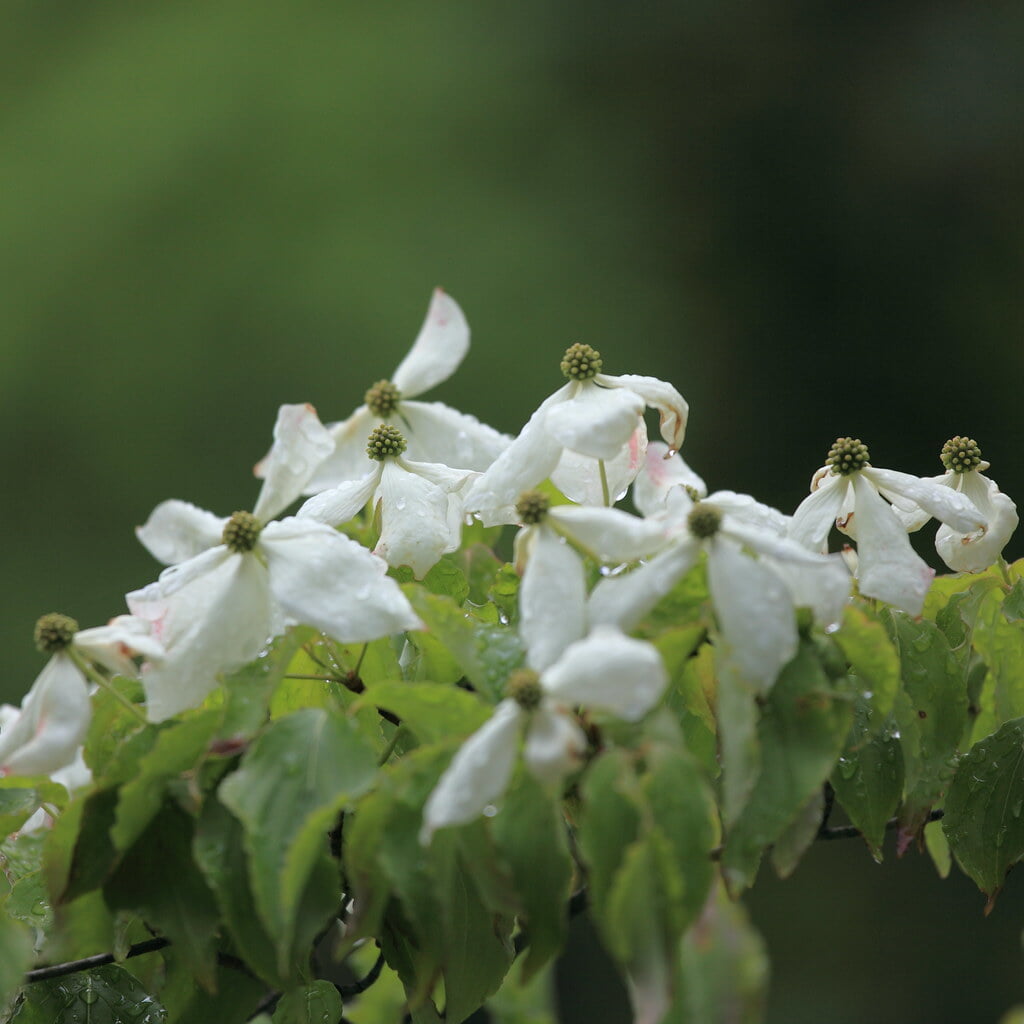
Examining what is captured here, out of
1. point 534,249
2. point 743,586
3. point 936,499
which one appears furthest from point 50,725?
point 534,249

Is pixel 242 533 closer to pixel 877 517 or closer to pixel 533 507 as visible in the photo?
pixel 533 507

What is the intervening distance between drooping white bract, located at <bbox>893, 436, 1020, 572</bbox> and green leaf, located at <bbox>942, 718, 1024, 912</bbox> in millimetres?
77

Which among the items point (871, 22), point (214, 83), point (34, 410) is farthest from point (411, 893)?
point (871, 22)

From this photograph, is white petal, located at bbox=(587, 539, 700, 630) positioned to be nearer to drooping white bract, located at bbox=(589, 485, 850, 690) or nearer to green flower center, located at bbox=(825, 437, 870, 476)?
drooping white bract, located at bbox=(589, 485, 850, 690)

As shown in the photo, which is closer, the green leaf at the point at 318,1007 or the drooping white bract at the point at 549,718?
the drooping white bract at the point at 549,718

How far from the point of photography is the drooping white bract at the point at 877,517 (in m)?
0.51

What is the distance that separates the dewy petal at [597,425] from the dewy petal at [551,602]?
6 centimetres

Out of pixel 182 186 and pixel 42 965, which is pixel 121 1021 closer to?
pixel 42 965

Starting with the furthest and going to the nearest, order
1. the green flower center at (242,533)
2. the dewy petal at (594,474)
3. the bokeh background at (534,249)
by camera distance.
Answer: the bokeh background at (534,249), the dewy petal at (594,474), the green flower center at (242,533)

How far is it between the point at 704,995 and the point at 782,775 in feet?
0.26

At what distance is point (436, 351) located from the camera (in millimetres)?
689

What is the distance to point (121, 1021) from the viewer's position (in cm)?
56

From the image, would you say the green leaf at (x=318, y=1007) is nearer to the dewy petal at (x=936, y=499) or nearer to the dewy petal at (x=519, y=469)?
the dewy petal at (x=519, y=469)

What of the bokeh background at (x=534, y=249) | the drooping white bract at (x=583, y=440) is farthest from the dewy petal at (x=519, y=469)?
the bokeh background at (x=534, y=249)
